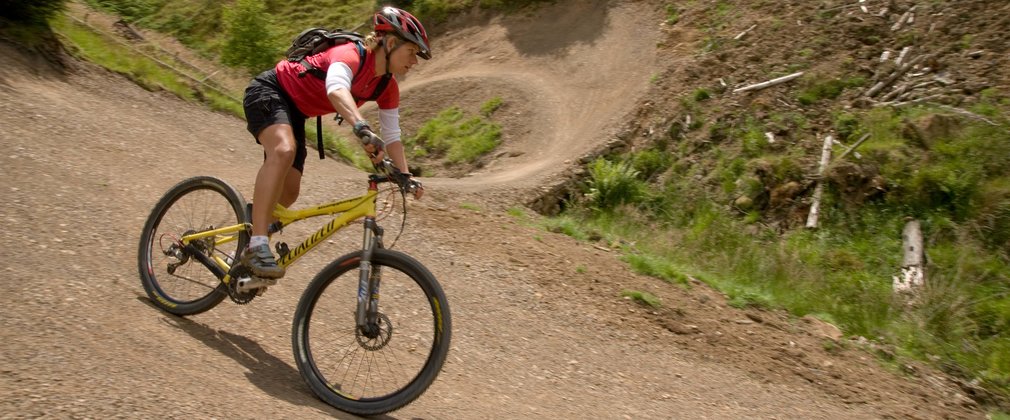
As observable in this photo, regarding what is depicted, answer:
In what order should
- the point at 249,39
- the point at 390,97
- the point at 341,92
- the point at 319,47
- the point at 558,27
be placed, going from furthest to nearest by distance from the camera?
the point at 558,27 < the point at 249,39 < the point at 390,97 < the point at 319,47 < the point at 341,92

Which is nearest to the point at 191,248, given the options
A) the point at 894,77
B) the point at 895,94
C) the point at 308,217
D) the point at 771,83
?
the point at 308,217

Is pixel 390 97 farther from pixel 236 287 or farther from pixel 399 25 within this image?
pixel 236 287

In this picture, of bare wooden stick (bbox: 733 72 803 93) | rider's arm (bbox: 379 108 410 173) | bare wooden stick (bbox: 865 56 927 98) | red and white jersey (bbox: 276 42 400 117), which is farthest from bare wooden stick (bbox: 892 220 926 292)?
red and white jersey (bbox: 276 42 400 117)

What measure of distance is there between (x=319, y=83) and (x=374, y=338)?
176 centimetres

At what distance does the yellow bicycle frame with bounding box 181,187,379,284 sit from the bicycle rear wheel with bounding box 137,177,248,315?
0.04 m

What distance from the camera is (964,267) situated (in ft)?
39.7

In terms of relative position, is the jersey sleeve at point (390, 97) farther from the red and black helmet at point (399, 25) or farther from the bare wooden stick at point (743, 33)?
the bare wooden stick at point (743, 33)

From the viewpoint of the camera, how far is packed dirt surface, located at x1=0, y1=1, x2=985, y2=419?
4434 mm

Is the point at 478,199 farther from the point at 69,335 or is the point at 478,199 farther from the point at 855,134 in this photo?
the point at 69,335

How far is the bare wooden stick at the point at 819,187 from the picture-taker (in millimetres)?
13781

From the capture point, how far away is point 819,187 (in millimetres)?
14141

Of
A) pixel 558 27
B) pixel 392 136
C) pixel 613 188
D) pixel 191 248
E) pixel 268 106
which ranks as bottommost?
pixel 613 188

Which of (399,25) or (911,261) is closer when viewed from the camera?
(399,25)

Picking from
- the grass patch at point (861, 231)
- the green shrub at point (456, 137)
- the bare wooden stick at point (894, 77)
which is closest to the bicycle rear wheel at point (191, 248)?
the grass patch at point (861, 231)
